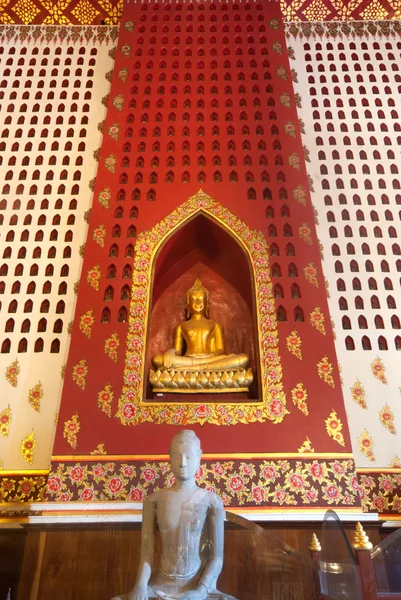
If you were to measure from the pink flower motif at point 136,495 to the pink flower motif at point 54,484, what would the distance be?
0.68 meters

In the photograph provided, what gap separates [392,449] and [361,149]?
434cm

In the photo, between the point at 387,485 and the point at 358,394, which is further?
the point at 358,394

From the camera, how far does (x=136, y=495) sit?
5.04m

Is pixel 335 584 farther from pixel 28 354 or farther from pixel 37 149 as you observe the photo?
pixel 37 149

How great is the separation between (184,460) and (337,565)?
1214 millimetres

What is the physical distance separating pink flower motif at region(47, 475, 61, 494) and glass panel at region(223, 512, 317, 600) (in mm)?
1824

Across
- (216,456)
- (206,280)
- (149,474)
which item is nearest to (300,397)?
(216,456)

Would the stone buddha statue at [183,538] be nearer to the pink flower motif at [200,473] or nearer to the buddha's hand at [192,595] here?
the buddha's hand at [192,595]

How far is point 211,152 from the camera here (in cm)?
727

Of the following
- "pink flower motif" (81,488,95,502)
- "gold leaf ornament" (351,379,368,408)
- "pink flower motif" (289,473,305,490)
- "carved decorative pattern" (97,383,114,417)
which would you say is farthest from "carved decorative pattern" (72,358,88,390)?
"gold leaf ornament" (351,379,368,408)

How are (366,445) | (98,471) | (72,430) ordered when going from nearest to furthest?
(98,471), (72,430), (366,445)

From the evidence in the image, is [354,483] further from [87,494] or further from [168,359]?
[87,494]

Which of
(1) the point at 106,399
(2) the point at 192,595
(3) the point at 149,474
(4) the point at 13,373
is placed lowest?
(2) the point at 192,595

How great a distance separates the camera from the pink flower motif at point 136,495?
16.5ft
